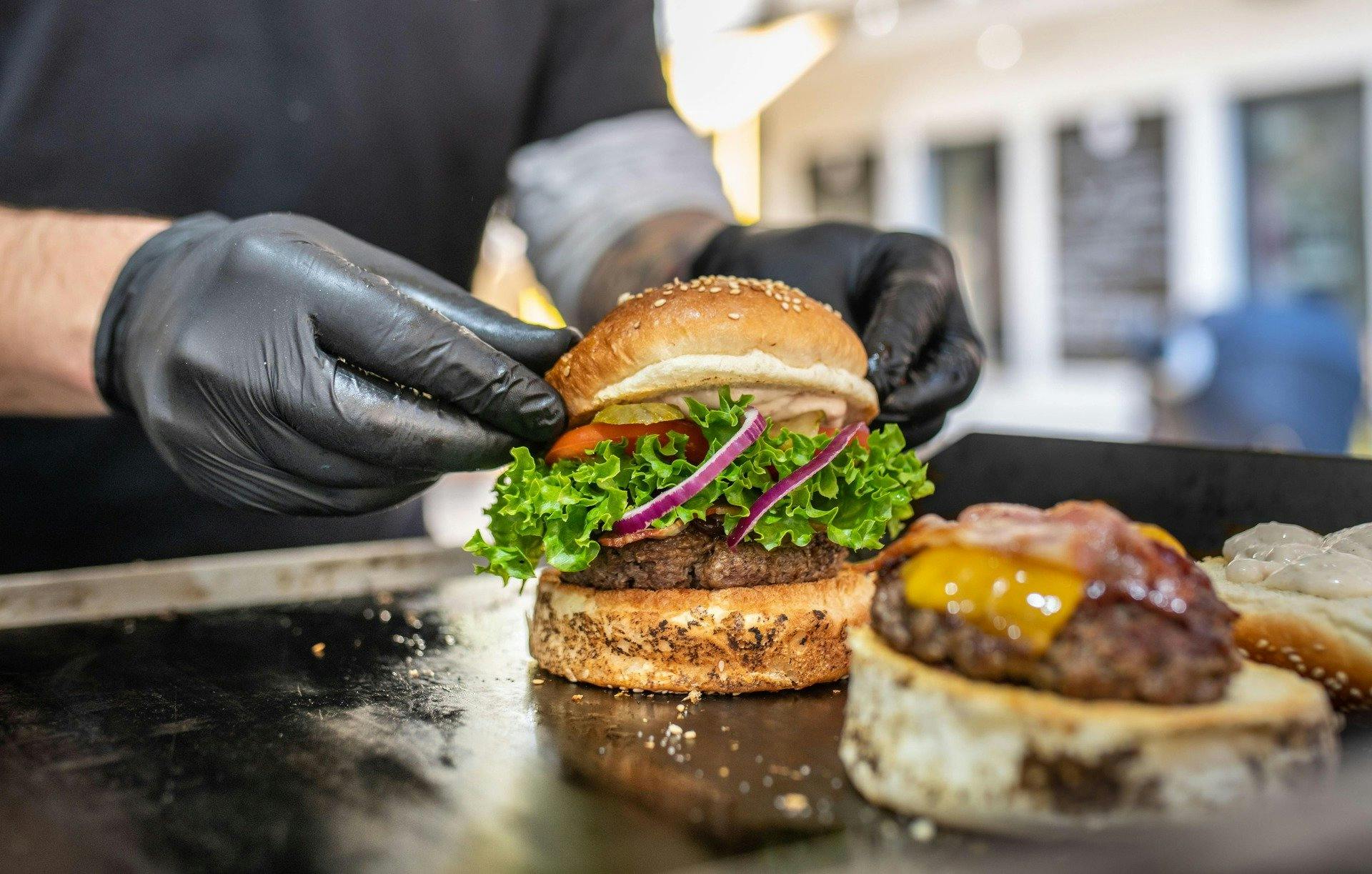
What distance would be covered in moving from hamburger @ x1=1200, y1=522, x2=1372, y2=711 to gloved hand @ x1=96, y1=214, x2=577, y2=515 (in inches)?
54.3

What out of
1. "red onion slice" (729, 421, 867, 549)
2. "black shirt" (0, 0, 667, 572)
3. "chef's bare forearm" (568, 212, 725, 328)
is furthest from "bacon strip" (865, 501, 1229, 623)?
"black shirt" (0, 0, 667, 572)

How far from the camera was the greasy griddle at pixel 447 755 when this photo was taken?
128cm

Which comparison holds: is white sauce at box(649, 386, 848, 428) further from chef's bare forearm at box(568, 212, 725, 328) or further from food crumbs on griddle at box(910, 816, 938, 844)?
chef's bare forearm at box(568, 212, 725, 328)

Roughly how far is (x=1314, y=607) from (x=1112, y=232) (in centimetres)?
728

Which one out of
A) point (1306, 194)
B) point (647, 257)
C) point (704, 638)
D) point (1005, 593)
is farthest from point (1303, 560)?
point (1306, 194)

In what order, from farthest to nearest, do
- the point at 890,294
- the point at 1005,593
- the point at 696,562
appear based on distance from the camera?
the point at 890,294 → the point at 696,562 → the point at 1005,593

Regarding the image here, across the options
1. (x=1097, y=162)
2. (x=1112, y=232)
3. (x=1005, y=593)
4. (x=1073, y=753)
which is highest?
(x=1097, y=162)

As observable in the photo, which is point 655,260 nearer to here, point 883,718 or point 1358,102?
point 883,718

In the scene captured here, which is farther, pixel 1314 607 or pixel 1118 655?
pixel 1314 607

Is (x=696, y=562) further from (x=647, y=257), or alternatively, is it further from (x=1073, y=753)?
(x=647, y=257)

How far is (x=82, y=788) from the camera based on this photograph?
1.52 meters

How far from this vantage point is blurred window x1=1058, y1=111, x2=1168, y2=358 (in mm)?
8203

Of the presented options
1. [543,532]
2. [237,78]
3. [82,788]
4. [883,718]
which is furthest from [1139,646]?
[237,78]

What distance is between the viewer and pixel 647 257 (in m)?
3.28
